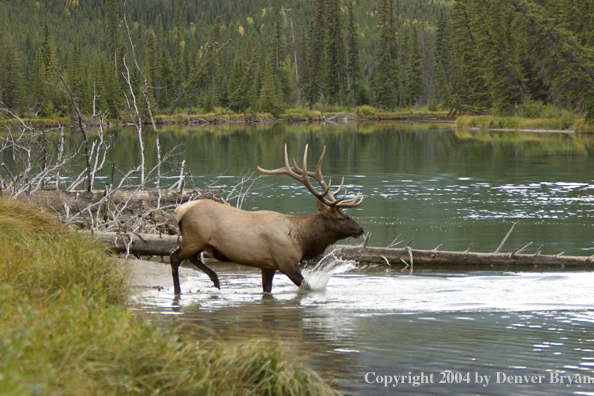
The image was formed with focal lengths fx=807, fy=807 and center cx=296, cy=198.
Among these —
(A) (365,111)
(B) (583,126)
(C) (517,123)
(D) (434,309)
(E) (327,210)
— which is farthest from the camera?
(A) (365,111)

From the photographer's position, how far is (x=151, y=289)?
1079cm

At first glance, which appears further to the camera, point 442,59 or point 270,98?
point 442,59

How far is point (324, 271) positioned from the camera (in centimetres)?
1240

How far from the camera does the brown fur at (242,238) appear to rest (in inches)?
421

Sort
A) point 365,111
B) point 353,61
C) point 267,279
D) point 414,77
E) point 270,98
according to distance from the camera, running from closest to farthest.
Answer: point 267,279, point 270,98, point 365,111, point 414,77, point 353,61

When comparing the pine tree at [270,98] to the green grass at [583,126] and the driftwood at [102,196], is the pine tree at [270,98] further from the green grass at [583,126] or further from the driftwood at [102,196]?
the driftwood at [102,196]

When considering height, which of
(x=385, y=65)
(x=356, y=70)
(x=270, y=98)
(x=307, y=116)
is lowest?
(x=307, y=116)

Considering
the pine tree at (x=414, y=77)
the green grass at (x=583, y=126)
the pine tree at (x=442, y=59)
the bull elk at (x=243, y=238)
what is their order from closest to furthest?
1. the bull elk at (x=243, y=238)
2. the green grass at (x=583, y=126)
3. the pine tree at (x=442, y=59)
4. the pine tree at (x=414, y=77)

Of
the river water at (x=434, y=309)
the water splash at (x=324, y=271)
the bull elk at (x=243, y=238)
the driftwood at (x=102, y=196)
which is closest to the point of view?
the river water at (x=434, y=309)

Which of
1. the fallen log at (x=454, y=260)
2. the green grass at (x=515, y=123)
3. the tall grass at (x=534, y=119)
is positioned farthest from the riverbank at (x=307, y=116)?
the fallen log at (x=454, y=260)

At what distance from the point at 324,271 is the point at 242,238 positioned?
7.03ft

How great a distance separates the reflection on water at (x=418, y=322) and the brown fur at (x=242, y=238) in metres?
0.41

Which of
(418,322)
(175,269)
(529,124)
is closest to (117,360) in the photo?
(418,322)

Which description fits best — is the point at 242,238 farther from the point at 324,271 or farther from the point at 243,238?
the point at 324,271
